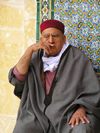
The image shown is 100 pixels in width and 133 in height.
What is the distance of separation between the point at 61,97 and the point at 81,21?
1229mm

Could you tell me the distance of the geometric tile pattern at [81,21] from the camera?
11.6 feet

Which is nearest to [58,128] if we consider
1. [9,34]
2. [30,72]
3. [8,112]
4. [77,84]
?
[77,84]

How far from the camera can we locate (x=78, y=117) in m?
2.61

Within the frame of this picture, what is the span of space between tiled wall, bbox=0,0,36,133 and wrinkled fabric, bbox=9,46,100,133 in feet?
2.60

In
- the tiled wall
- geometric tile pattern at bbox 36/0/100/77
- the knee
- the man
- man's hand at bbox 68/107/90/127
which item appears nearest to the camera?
the knee

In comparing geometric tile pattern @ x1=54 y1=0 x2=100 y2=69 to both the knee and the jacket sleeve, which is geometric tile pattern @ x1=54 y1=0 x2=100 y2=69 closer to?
the jacket sleeve

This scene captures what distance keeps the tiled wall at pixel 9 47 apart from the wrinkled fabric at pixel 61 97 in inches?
31.2

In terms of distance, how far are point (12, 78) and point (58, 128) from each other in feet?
2.72

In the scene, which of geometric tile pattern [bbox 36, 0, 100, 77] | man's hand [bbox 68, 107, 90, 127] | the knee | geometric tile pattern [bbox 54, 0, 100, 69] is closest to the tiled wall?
geometric tile pattern [bbox 36, 0, 100, 77]

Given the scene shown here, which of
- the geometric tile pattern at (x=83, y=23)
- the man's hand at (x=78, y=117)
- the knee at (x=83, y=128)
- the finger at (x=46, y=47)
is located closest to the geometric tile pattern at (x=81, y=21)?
the geometric tile pattern at (x=83, y=23)

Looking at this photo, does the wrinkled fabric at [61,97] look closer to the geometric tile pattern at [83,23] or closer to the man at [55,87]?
the man at [55,87]

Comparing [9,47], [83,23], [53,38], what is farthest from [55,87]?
[9,47]

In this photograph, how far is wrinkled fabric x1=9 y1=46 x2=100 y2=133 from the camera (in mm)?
2738

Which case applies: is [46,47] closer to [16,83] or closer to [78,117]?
[16,83]
